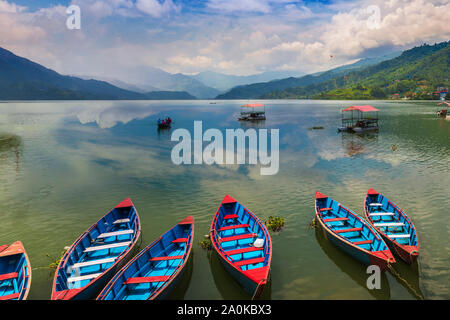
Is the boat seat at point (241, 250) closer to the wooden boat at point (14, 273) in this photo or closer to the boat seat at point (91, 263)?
the boat seat at point (91, 263)

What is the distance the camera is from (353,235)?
19594mm

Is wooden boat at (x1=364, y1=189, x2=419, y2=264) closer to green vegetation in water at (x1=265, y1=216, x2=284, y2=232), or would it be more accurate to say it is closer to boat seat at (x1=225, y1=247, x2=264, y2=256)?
green vegetation in water at (x1=265, y1=216, x2=284, y2=232)

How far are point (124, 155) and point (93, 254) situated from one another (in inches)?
1430

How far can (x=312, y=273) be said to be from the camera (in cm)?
1677

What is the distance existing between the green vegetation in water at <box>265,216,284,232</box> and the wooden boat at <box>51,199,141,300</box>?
10.8 m

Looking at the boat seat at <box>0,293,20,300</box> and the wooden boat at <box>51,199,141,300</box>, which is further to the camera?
the wooden boat at <box>51,199,141,300</box>

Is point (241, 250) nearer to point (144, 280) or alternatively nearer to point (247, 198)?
point (144, 280)

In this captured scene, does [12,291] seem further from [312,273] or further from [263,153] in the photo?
[263,153]

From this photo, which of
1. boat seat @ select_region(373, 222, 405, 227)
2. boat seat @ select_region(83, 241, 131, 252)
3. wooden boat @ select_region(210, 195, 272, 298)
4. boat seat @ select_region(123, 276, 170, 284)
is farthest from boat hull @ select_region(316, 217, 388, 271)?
boat seat @ select_region(83, 241, 131, 252)

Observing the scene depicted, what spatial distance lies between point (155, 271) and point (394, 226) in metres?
17.3

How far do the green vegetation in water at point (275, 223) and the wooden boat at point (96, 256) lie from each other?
10846 millimetres

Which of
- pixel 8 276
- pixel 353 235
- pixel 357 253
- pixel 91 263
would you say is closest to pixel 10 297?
pixel 8 276

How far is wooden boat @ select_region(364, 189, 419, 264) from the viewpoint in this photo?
16231 millimetres
